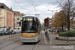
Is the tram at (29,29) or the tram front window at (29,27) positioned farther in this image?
the tram front window at (29,27)

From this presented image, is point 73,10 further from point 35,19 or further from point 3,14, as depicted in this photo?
point 3,14

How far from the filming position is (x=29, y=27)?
12.5 metres

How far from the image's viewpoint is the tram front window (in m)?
12.5

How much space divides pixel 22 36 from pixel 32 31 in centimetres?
132

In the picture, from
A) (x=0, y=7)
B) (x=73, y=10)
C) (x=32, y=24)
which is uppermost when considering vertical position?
(x=0, y=7)

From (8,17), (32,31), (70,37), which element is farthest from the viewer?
(8,17)

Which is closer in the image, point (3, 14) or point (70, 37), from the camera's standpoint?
point (70, 37)

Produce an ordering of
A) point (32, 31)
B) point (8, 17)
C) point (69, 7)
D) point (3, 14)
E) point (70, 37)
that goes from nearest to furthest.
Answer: point (32, 31), point (70, 37), point (69, 7), point (3, 14), point (8, 17)

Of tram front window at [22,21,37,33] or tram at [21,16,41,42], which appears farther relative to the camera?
tram front window at [22,21,37,33]

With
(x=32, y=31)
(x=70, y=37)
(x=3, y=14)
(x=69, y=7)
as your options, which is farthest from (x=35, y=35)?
(x=3, y=14)

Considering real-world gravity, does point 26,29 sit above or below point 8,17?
below

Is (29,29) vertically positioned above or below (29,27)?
below

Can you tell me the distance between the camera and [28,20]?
1274 centimetres

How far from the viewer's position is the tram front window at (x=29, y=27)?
40.9 ft
